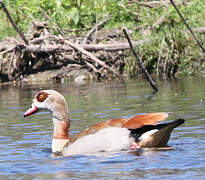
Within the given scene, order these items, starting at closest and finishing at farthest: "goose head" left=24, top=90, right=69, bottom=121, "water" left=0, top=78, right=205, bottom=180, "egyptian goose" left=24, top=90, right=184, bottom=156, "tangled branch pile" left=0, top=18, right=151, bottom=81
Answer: "water" left=0, top=78, right=205, bottom=180 → "egyptian goose" left=24, top=90, right=184, bottom=156 → "goose head" left=24, top=90, right=69, bottom=121 → "tangled branch pile" left=0, top=18, right=151, bottom=81

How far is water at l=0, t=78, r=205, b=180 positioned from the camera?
22.0 ft

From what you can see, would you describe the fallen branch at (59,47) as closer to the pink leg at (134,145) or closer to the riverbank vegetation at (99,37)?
the riverbank vegetation at (99,37)

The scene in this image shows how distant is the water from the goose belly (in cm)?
18

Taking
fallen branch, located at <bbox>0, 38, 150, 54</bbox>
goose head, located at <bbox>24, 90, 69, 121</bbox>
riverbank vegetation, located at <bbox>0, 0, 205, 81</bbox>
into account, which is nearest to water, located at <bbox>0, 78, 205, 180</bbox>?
goose head, located at <bbox>24, 90, 69, 121</bbox>

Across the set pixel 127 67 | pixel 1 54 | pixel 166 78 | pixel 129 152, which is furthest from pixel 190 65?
pixel 129 152

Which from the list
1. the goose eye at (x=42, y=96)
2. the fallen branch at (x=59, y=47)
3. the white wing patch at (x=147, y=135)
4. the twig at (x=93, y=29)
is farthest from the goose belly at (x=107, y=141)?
the twig at (x=93, y=29)

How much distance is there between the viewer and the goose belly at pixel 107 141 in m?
7.79

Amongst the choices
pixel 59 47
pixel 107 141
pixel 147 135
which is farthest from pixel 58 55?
pixel 147 135

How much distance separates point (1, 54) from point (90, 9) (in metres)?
3.62

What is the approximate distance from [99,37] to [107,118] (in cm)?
1131

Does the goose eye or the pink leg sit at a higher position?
the goose eye

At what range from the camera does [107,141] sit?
307 inches

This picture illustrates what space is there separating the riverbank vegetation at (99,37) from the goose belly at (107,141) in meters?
11.4

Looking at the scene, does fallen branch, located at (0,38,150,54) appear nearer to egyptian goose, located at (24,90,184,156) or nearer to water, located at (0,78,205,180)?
water, located at (0,78,205,180)
